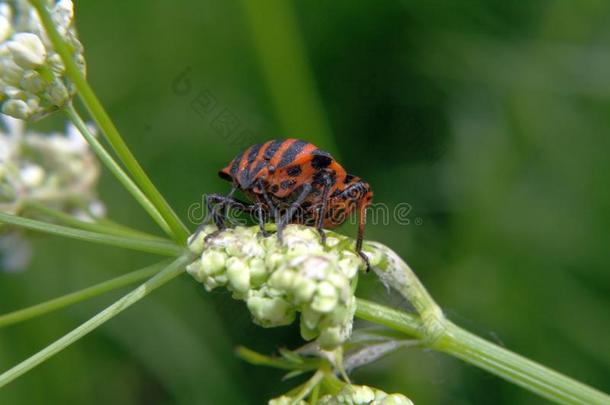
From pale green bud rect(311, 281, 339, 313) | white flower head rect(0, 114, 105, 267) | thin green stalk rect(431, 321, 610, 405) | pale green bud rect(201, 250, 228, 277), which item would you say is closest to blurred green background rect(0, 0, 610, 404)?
white flower head rect(0, 114, 105, 267)

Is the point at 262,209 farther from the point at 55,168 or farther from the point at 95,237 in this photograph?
the point at 55,168

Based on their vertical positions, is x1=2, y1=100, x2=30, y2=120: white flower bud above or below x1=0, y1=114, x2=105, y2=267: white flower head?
above

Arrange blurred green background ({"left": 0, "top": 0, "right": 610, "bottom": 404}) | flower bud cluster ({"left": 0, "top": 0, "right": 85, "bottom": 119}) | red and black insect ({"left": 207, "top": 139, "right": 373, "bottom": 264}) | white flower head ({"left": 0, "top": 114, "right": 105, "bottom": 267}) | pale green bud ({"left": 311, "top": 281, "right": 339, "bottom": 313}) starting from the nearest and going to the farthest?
1. pale green bud ({"left": 311, "top": 281, "right": 339, "bottom": 313})
2. flower bud cluster ({"left": 0, "top": 0, "right": 85, "bottom": 119})
3. red and black insect ({"left": 207, "top": 139, "right": 373, "bottom": 264})
4. white flower head ({"left": 0, "top": 114, "right": 105, "bottom": 267})
5. blurred green background ({"left": 0, "top": 0, "right": 610, "bottom": 404})

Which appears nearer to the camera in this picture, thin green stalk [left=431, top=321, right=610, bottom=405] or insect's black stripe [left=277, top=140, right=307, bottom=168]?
thin green stalk [left=431, top=321, right=610, bottom=405]

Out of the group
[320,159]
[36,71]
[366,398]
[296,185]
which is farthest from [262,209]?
[36,71]

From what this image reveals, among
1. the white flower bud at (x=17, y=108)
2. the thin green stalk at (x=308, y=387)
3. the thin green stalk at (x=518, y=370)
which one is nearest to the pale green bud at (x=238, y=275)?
the thin green stalk at (x=308, y=387)

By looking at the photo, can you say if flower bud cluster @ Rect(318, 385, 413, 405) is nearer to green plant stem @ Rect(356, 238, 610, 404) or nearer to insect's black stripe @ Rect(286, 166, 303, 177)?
green plant stem @ Rect(356, 238, 610, 404)

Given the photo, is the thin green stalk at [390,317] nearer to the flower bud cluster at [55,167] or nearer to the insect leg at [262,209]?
the insect leg at [262,209]
